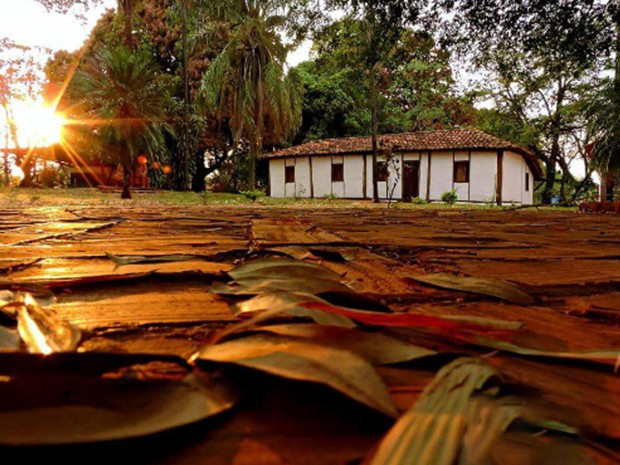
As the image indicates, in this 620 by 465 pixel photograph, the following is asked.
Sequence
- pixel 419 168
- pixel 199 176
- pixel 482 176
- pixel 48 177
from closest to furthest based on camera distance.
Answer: pixel 482 176 < pixel 419 168 < pixel 48 177 < pixel 199 176

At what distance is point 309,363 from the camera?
413 millimetres

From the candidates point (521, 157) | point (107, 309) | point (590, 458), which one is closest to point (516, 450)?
point (590, 458)

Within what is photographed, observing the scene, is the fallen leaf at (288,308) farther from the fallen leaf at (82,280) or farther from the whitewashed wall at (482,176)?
the whitewashed wall at (482,176)

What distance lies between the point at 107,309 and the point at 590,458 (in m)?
0.63

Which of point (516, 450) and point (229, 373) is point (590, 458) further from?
point (229, 373)

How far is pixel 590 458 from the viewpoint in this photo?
33cm

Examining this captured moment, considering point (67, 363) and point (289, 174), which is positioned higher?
point (289, 174)

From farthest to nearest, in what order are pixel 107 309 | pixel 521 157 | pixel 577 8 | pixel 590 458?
pixel 521 157 → pixel 577 8 → pixel 107 309 → pixel 590 458

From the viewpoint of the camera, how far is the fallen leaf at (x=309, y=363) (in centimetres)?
39

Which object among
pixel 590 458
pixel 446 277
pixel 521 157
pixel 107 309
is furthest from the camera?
pixel 521 157

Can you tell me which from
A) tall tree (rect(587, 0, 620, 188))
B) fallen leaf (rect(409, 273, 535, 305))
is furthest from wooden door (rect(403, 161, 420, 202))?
fallen leaf (rect(409, 273, 535, 305))

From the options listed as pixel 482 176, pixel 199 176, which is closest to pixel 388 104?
pixel 482 176

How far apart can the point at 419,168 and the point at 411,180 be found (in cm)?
66

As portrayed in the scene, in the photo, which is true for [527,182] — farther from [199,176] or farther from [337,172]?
[199,176]
